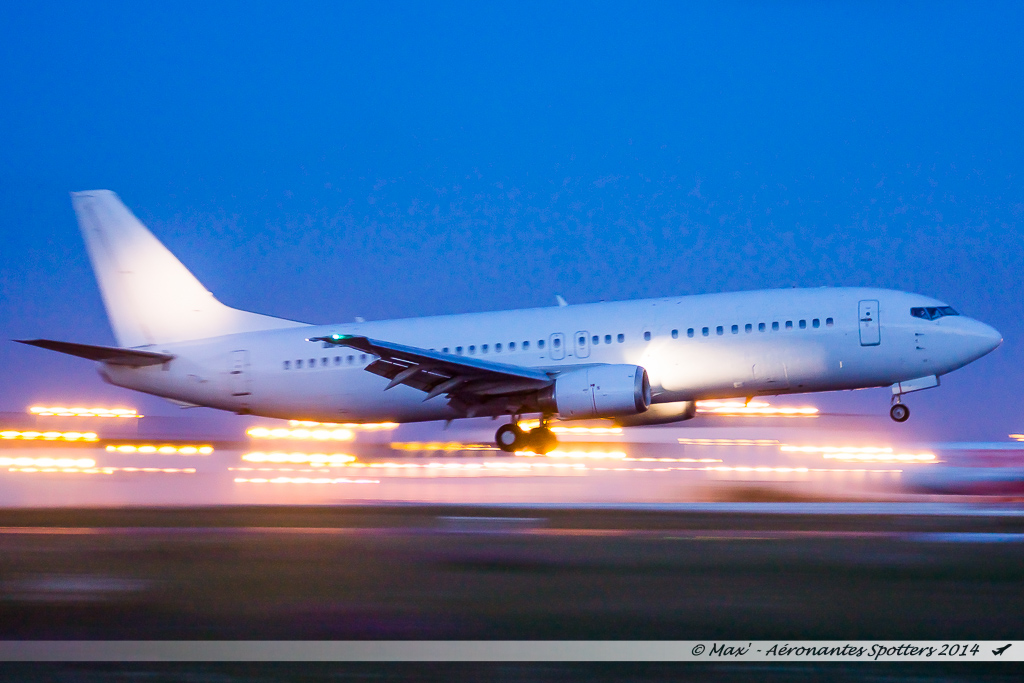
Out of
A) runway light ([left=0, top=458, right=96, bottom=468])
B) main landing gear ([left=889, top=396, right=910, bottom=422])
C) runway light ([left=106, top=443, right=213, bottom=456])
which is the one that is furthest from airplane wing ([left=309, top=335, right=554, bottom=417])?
runway light ([left=106, top=443, right=213, bottom=456])

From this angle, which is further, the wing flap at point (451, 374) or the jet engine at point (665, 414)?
the jet engine at point (665, 414)

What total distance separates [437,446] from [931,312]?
21977 millimetres

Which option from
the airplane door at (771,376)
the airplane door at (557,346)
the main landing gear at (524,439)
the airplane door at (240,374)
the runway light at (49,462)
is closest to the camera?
the airplane door at (771,376)

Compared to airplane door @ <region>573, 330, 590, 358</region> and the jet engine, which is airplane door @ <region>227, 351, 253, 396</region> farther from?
the jet engine

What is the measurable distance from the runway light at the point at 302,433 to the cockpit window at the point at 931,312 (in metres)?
21.2

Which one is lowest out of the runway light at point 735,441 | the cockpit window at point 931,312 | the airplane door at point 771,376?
the runway light at point 735,441

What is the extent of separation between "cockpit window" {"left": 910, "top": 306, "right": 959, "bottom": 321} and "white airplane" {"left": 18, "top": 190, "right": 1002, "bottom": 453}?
32 millimetres

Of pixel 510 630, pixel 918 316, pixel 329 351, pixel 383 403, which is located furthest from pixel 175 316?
pixel 510 630

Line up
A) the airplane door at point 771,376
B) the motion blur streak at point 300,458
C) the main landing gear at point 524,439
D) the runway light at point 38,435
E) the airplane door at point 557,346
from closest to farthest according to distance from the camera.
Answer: the airplane door at point 771,376 → the airplane door at point 557,346 → the main landing gear at point 524,439 → the motion blur streak at point 300,458 → the runway light at point 38,435

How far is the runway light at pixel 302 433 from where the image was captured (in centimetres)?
3822

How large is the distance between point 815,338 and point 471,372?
7.63 m

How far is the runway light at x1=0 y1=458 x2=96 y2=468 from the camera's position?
3108 centimetres

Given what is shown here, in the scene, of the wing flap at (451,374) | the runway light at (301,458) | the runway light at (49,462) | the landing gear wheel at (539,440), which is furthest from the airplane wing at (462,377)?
the runway light at (49,462)

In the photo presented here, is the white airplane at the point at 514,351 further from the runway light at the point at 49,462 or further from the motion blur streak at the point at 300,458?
the motion blur streak at the point at 300,458
